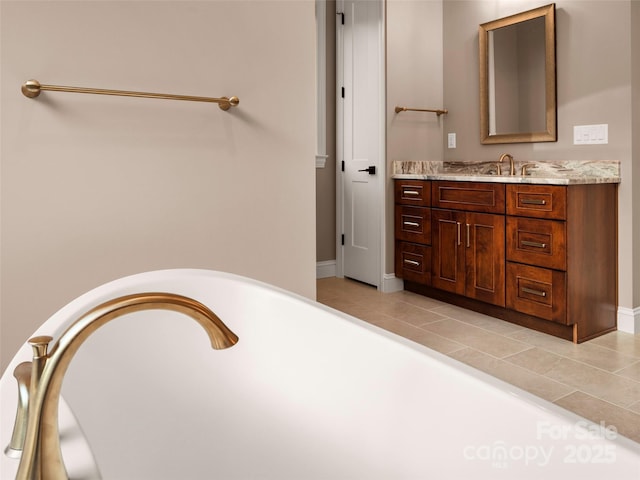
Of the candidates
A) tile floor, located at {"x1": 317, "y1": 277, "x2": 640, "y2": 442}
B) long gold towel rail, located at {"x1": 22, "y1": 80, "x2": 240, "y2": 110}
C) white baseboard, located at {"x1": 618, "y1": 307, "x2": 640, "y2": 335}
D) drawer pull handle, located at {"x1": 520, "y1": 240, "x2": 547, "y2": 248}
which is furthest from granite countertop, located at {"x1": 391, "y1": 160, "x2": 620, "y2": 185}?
long gold towel rail, located at {"x1": 22, "y1": 80, "x2": 240, "y2": 110}

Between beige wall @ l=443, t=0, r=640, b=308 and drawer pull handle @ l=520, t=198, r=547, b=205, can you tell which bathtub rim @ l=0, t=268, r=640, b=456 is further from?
beige wall @ l=443, t=0, r=640, b=308

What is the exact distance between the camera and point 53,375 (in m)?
0.64

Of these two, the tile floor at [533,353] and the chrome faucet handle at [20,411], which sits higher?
the chrome faucet handle at [20,411]

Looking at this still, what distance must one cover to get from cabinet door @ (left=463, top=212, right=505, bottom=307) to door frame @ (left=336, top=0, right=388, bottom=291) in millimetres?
830

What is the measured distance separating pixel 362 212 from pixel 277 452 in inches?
122

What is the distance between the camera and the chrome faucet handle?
74 cm

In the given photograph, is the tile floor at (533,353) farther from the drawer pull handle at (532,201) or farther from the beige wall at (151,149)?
the beige wall at (151,149)

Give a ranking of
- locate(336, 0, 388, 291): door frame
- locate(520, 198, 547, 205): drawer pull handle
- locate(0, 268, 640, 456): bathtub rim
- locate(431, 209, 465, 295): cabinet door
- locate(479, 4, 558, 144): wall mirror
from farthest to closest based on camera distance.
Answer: locate(336, 0, 388, 291): door frame → locate(431, 209, 465, 295): cabinet door → locate(479, 4, 558, 144): wall mirror → locate(520, 198, 547, 205): drawer pull handle → locate(0, 268, 640, 456): bathtub rim

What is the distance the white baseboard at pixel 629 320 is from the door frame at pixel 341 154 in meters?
1.61

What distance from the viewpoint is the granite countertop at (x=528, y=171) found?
3.01 metres

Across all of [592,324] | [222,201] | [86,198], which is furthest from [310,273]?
[592,324]

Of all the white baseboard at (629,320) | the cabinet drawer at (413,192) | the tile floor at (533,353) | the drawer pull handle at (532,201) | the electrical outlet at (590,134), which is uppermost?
the electrical outlet at (590,134)

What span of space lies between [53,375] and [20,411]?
185 millimetres

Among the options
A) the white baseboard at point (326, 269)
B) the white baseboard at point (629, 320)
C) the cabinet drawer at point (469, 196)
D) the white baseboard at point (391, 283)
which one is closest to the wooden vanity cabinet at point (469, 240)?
the cabinet drawer at point (469, 196)
